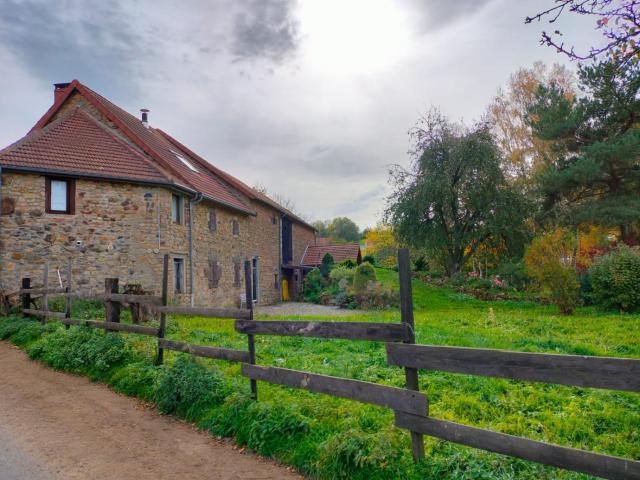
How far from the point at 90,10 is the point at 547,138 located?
18707 mm

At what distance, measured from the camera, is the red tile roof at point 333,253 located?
31.1 meters

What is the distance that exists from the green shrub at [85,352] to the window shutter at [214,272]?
10.4 metres

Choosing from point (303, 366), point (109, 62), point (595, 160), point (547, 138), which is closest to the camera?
point (303, 366)

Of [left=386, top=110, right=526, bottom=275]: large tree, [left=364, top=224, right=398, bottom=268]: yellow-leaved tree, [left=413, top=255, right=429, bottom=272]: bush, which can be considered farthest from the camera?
[left=364, top=224, right=398, bottom=268]: yellow-leaved tree

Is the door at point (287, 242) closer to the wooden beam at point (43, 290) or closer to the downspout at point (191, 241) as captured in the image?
the downspout at point (191, 241)

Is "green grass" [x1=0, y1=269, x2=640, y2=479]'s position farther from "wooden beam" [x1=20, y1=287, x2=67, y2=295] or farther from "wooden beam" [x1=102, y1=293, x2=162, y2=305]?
"wooden beam" [x1=20, y1=287, x2=67, y2=295]

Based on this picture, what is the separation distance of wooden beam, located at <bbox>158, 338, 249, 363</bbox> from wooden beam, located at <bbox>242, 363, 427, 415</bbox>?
0.69 feet

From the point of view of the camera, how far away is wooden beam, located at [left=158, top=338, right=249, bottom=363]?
4910 millimetres

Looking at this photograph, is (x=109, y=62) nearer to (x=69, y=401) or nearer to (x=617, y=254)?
(x=69, y=401)

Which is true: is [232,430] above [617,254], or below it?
below

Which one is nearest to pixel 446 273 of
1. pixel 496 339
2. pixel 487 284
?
pixel 487 284

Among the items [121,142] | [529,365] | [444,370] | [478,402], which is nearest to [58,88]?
[121,142]

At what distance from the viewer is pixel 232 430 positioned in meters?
4.26

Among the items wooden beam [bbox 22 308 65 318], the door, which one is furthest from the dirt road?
the door
